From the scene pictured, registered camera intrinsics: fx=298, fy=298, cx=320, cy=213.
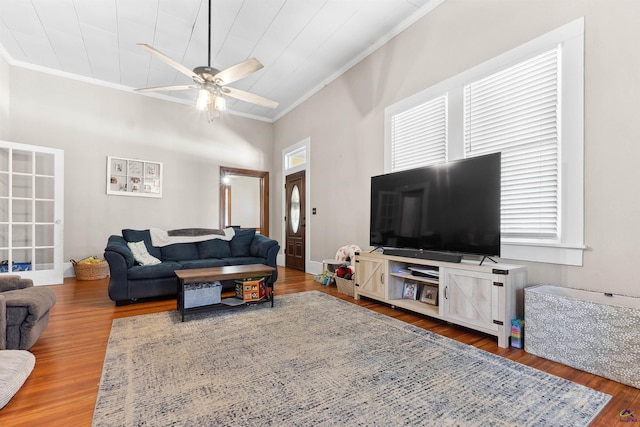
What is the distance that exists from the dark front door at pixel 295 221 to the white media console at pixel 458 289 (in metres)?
2.64

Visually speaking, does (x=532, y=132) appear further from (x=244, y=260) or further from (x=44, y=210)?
(x=44, y=210)

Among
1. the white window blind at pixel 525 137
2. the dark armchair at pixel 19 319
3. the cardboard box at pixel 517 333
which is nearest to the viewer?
the dark armchair at pixel 19 319

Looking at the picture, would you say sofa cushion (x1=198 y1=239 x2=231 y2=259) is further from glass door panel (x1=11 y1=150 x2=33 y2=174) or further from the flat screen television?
glass door panel (x1=11 y1=150 x2=33 y2=174)

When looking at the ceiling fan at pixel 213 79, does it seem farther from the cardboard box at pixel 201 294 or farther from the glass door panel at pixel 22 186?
Result: the glass door panel at pixel 22 186

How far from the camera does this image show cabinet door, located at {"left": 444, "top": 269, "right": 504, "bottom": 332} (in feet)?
7.92

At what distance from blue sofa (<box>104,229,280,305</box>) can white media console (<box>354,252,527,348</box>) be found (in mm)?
1331

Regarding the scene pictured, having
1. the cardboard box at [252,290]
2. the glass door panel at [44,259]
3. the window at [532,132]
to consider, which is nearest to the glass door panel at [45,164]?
the glass door panel at [44,259]

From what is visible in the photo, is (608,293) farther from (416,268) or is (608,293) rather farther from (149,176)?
(149,176)

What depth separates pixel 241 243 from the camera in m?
4.93

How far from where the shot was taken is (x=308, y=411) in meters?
1.54

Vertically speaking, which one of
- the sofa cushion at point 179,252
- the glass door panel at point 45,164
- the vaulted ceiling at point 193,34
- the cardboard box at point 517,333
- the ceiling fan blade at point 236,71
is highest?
the vaulted ceiling at point 193,34

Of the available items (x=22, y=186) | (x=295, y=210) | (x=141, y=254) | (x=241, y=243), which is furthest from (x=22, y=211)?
(x=295, y=210)

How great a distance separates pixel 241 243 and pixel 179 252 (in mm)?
938

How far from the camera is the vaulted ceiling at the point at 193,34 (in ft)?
11.4
